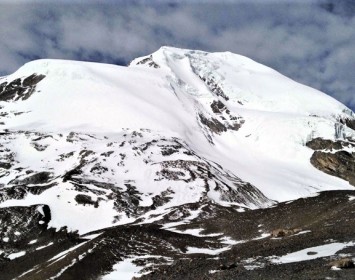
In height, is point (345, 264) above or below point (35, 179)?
below

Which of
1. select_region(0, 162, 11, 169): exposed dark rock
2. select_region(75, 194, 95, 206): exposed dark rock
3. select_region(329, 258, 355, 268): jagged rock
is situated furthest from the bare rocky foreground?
select_region(0, 162, 11, 169): exposed dark rock

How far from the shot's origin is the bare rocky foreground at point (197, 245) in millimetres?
35844

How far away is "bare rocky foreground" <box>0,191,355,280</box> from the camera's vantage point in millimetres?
35844

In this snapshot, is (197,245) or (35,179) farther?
(35,179)

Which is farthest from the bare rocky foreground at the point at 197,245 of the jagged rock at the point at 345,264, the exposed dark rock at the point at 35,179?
the exposed dark rock at the point at 35,179

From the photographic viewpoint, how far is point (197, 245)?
71.4 metres

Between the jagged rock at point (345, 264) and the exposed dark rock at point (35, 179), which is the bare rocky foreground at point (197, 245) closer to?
the jagged rock at point (345, 264)

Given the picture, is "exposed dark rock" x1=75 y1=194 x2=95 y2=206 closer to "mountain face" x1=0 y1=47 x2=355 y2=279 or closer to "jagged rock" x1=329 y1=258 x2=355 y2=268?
"mountain face" x1=0 y1=47 x2=355 y2=279

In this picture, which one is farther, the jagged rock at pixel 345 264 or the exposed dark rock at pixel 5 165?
the exposed dark rock at pixel 5 165

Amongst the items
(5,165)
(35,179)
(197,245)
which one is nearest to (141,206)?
(35,179)

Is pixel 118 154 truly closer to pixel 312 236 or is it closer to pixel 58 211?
pixel 58 211

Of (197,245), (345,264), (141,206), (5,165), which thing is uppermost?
(5,165)

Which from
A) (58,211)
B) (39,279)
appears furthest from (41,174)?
(39,279)

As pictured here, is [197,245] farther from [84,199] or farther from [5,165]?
[5,165]
